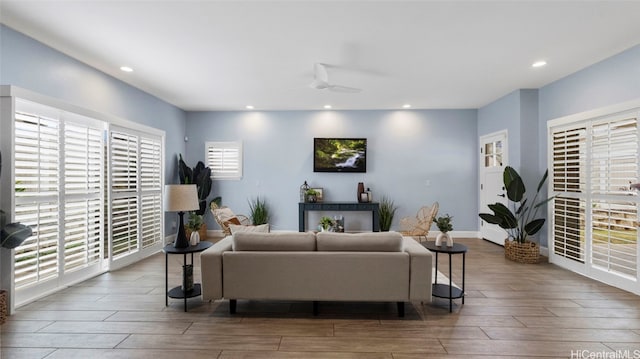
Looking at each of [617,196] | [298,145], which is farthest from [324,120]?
[617,196]

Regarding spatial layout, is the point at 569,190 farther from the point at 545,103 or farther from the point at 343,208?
the point at 343,208

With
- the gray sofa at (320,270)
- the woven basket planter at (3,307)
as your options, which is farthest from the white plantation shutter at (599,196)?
the woven basket planter at (3,307)

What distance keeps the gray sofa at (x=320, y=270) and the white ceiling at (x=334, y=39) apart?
1996mm

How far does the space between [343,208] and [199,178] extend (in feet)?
9.79

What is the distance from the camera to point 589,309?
305 centimetres

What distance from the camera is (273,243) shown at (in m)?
2.87

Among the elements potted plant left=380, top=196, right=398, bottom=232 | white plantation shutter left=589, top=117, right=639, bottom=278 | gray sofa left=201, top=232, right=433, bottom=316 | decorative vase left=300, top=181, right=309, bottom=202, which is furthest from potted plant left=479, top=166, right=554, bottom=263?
decorative vase left=300, top=181, right=309, bottom=202

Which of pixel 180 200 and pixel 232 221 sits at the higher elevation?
pixel 180 200

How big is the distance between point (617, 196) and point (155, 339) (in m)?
5.16

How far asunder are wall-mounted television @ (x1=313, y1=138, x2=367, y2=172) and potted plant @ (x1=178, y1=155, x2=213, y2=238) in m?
2.26

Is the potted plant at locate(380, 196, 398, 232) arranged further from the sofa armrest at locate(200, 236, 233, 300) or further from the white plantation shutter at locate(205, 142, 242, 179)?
the sofa armrest at locate(200, 236, 233, 300)

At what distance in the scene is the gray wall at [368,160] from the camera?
655 centimetres

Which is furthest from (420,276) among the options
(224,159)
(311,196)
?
(224,159)

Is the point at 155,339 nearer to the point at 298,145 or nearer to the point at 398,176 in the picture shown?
the point at 298,145
